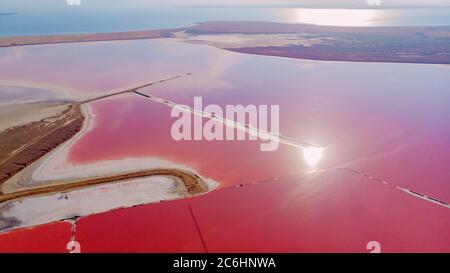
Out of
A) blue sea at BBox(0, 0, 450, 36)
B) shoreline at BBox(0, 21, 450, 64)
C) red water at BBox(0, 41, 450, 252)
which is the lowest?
red water at BBox(0, 41, 450, 252)

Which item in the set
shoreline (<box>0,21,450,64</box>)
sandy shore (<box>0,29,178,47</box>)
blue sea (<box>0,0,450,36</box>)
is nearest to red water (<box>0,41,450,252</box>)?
shoreline (<box>0,21,450,64</box>)

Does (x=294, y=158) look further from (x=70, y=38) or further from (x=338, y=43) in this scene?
(x=70, y=38)

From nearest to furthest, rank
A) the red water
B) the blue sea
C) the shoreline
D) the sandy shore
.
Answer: the red water < the shoreline < the sandy shore < the blue sea

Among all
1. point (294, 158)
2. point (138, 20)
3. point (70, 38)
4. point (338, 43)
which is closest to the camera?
point (294, 158)

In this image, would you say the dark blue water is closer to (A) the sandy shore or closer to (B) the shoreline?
(A) the sandy shore

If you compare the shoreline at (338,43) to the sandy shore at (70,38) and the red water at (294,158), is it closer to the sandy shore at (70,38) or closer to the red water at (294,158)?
the sandy shore at (70,38)

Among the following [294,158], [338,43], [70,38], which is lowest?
[294,158]

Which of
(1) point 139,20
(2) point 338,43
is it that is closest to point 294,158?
(2) point 338,43

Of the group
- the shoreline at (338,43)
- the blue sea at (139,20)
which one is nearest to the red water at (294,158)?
the shoreline at (338,43)
